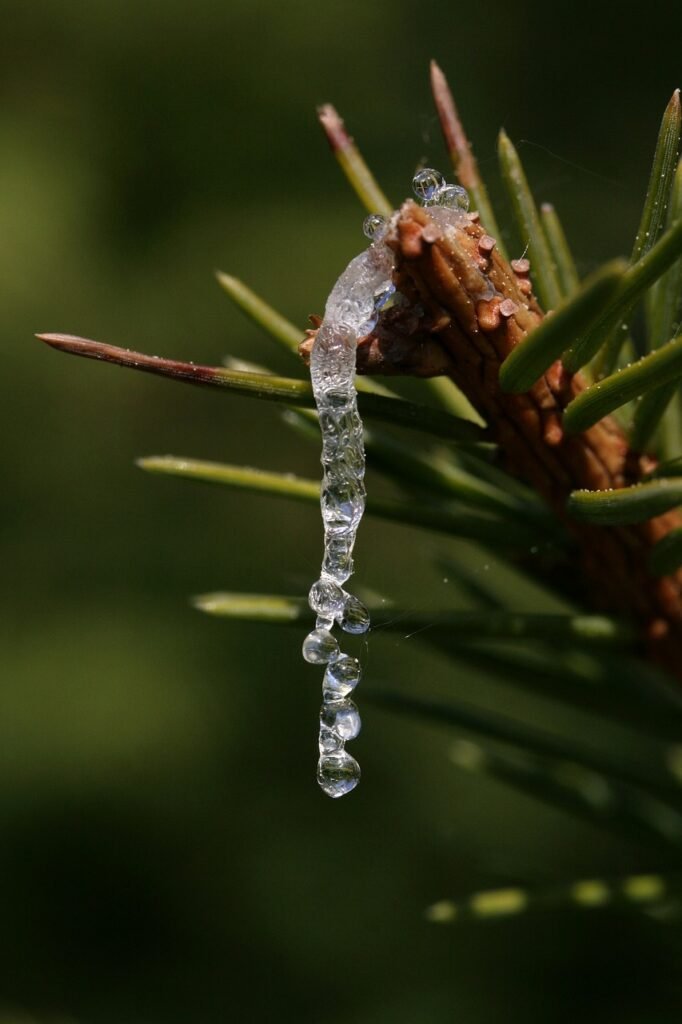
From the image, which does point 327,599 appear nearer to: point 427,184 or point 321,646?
point 321,646

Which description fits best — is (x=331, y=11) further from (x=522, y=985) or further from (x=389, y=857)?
(x=522, y=985)

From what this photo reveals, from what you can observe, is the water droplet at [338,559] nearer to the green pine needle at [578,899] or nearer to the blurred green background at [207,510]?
the green pine needle at [578,899]

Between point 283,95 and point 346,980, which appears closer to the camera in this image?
point 346,980

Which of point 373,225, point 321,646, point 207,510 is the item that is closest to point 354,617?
point 321,646

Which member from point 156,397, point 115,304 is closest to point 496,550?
point 115,304

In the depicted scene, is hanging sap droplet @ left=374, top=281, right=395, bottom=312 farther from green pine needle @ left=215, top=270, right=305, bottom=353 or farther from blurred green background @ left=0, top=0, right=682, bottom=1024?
blurred green background @ left=0, top=0, right=682, bottom=1024

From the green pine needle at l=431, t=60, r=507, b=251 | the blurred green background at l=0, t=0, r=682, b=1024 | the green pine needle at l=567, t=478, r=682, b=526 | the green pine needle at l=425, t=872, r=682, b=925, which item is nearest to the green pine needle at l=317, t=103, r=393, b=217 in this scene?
the green pine needle at l=431, t=60, r=507, b=251

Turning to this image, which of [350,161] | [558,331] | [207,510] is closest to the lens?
[558,331]
